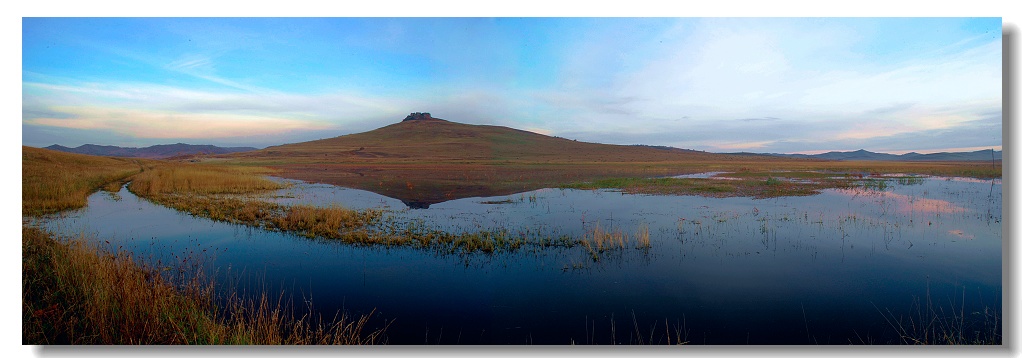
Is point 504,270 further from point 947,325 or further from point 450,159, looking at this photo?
point 450,159

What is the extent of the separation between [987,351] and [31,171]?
17.5 m

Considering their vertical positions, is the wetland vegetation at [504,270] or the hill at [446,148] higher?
the hill at [446,148]

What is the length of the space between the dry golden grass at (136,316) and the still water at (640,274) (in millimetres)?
622

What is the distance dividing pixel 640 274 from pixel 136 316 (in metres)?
5.80

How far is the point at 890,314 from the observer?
4.75 meters

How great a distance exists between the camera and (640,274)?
20.0ft

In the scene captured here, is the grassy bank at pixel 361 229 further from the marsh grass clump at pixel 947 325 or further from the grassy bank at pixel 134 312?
the marsh grass clump at pixel 947 325

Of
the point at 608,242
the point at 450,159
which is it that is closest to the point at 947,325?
the point at 608,242

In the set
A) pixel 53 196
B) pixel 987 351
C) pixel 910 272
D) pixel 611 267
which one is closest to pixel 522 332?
pixel 611 267

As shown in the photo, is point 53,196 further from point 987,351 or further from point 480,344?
point 987,351

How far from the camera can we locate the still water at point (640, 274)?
4.54m

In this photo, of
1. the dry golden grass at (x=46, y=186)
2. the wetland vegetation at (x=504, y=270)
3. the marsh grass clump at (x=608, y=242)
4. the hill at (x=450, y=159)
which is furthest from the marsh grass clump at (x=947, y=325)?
the hill at (x=450, y=159)

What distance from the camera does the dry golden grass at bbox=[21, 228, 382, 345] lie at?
3912 mm

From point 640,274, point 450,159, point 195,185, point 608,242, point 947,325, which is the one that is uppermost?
point 450,159
